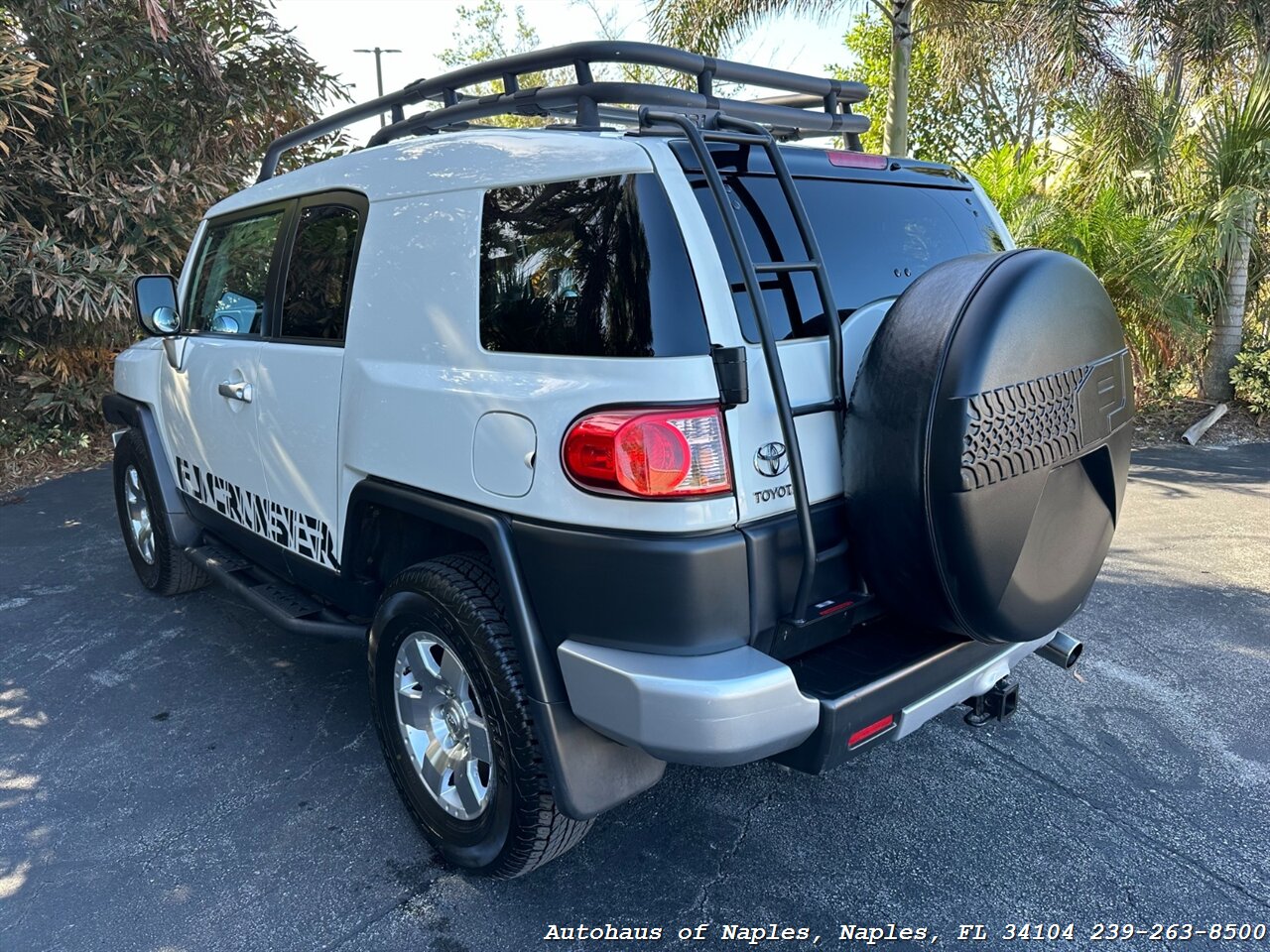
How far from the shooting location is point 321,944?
7.29 feet

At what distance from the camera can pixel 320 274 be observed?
9.53 feet

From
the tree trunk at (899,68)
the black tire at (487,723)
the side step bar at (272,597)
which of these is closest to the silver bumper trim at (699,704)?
the black tire at (487,723)

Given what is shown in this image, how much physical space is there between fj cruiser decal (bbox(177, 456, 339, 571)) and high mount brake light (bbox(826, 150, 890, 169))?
1948 mm

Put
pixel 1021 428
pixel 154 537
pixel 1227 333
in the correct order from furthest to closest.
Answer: pixel 1227 333 → pixel 154 537 → pixel 1021 428

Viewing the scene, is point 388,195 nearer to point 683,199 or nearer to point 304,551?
point 683,199

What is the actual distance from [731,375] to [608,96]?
1.01 metres

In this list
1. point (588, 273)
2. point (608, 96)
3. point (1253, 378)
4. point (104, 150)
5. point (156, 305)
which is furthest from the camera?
point (1253, 378)

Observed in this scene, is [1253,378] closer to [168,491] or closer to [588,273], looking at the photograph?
[588,273]

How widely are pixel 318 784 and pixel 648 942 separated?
1.28 meters

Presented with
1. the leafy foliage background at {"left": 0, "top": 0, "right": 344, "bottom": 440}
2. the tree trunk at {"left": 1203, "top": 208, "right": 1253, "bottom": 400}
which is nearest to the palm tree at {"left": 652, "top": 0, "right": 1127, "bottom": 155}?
the tree trunk at {"left": 1203, "top": 208, "right": 1253, "bottom": 400}

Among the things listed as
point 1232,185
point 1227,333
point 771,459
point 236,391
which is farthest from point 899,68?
point 771,459

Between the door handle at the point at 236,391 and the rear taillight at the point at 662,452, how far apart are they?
185 centimetres

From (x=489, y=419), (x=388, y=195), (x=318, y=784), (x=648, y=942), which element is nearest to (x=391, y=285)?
(x=388, y=195)

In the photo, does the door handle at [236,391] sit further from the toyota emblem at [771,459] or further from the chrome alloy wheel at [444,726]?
the toyota emblem at [771,459]
